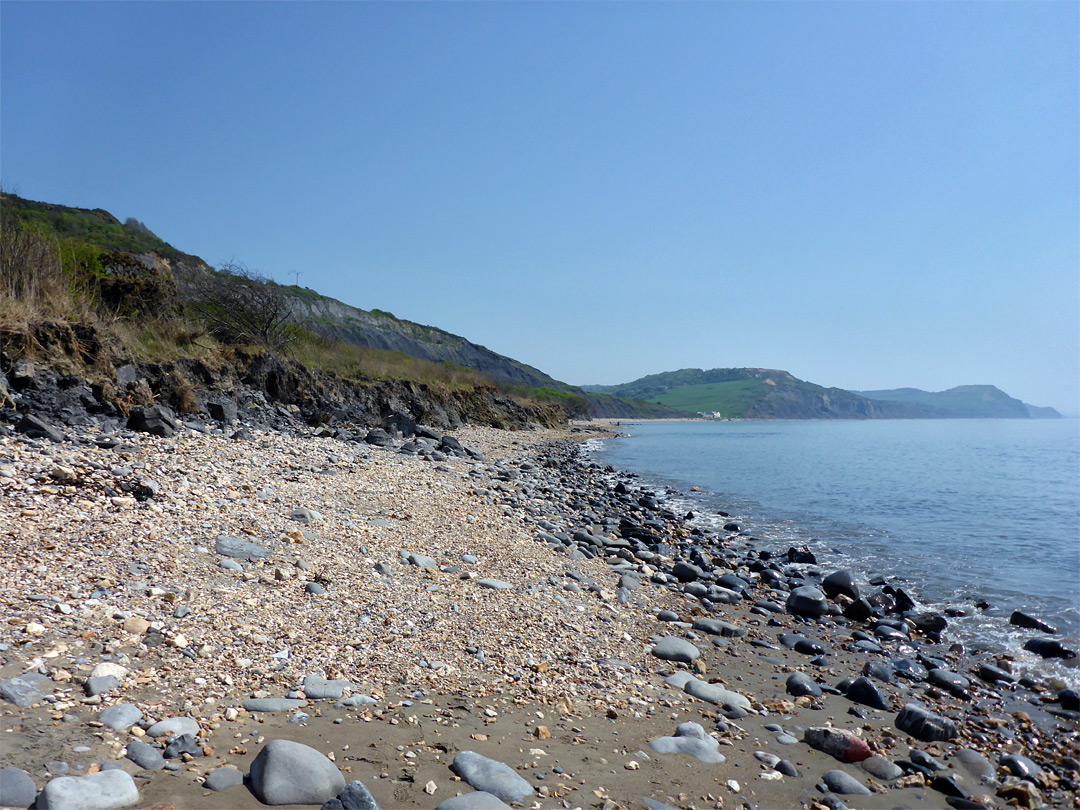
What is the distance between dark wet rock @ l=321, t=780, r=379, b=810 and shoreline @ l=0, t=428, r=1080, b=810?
16 cm

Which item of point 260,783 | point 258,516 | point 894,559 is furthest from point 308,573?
point 894,559

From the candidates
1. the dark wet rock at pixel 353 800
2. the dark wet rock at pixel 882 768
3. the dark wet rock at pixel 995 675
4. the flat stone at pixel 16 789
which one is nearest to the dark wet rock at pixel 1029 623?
the dark wet rock at pixel 995 675

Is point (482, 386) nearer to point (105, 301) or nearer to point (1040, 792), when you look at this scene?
point (105, 301)

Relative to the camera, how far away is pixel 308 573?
5551 mm

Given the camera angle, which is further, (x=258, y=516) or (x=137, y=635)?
(x=258, y=516)

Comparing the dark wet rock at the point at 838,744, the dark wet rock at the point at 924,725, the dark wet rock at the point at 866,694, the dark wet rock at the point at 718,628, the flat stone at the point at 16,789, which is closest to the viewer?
the flat stone at the point at 16,789

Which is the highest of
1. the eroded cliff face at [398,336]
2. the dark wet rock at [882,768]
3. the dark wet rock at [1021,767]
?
the eroded cliff face at [398,336]

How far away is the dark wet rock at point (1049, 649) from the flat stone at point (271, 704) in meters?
8.00

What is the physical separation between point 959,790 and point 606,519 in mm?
8392

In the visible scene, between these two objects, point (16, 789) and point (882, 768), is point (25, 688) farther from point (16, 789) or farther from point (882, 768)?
point (882, 768)

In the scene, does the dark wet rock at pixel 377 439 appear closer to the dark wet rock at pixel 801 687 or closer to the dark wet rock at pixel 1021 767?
the dark wet rock at pixel 801 687

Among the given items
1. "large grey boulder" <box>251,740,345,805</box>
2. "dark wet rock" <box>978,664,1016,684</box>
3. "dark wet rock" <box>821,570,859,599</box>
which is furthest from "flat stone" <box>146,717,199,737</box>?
"dark wet rock" <box>821,570,859,599</box>

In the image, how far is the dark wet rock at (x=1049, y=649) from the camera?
6.51 metres

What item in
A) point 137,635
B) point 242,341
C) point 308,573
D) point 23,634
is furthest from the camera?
point 242,341
